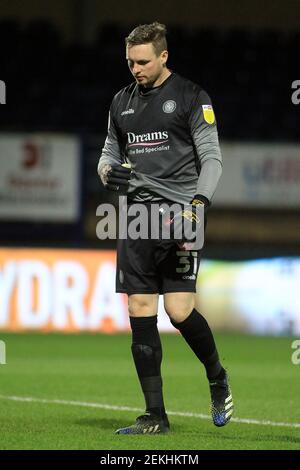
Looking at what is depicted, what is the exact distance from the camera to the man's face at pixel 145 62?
6.23 meters

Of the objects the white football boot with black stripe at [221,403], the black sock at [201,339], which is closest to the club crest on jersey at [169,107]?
the black sock at [201,339]

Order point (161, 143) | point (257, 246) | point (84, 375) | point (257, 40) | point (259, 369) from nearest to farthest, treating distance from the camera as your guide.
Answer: point (161, 143) → point (84, 375) → point (259, 369) → point (257, 246) → point (257, 40)

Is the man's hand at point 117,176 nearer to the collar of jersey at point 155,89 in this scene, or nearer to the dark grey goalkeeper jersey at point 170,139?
the dark grey goalkeeper jersey at point 170,139

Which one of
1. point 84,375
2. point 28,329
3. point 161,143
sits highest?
point 161,143

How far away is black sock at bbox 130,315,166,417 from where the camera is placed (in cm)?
636

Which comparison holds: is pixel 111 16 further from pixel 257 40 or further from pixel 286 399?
pixel 286 399

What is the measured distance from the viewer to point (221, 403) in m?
6.39

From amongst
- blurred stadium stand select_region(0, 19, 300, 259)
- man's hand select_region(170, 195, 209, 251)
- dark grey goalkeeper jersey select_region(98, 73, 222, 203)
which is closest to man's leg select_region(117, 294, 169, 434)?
man's hand select_region(170, 195, 209, 251)

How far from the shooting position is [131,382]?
961 centimetres

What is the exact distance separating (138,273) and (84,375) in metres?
4.02

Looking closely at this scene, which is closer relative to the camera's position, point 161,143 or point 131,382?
point 161,143

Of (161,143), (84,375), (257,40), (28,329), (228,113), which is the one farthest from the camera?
(257,40)

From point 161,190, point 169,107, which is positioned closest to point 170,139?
point 169,107
